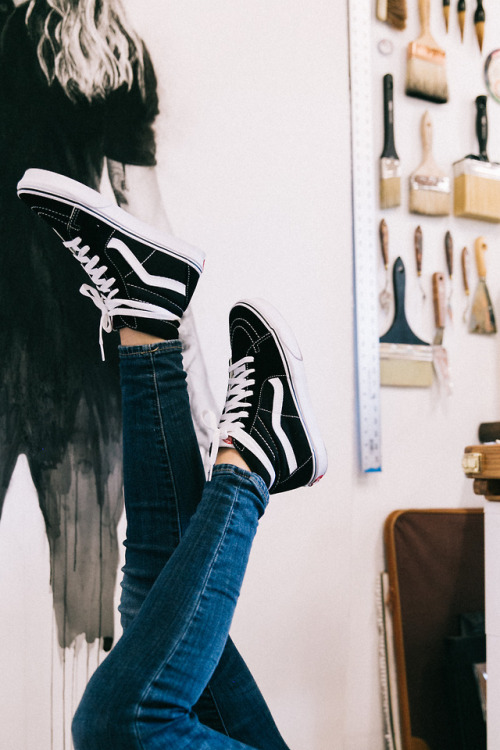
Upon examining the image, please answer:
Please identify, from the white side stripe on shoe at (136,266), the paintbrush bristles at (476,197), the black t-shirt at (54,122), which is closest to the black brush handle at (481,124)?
the paintbrush bristles at (476,197)

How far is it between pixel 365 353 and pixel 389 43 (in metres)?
0.78

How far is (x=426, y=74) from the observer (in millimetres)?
1589

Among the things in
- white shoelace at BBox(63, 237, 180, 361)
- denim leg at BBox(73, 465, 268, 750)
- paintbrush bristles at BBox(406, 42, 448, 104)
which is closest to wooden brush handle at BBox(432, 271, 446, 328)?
paintbrush bristles at BBox(406, 42, 448, 104)

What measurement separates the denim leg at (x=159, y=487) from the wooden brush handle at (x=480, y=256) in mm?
1027

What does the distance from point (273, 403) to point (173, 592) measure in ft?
1.12

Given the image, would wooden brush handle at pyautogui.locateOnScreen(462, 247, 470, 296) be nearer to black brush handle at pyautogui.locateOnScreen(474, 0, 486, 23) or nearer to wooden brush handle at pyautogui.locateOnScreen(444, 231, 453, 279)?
wooden brush handle at pyautogui.locateOnScreen(444, 231, 453, 279)

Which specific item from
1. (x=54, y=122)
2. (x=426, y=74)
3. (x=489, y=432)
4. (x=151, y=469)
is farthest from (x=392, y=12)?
(x=151, y=469)

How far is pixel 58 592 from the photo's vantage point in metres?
1.22

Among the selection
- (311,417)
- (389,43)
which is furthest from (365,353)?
(389,43)

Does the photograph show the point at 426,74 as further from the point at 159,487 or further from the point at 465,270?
the point at 159,487

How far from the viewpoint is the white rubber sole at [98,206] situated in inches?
36.3

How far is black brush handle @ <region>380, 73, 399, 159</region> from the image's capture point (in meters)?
1.54

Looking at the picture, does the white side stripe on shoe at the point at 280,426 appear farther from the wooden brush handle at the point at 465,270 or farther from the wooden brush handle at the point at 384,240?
the wooden brush handle at the point at 465,270

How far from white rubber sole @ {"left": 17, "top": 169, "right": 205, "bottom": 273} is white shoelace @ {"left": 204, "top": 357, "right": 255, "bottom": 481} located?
18 cm
